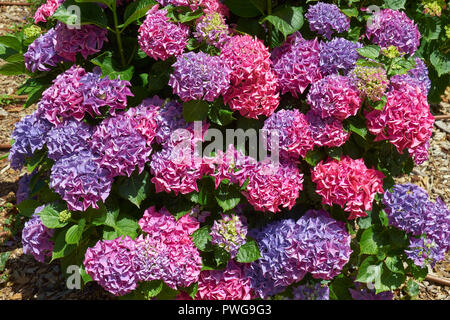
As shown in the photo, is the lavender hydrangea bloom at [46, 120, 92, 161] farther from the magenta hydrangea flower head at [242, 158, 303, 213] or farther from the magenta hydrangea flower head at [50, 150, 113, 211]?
the magenta hydrangea flower head at [242, 158, 303, 213]

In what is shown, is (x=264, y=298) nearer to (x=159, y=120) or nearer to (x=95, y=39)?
(x=159, y=120)

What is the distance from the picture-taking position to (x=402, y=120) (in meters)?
2.40

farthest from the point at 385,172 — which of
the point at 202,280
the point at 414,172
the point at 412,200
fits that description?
the point at 414,172

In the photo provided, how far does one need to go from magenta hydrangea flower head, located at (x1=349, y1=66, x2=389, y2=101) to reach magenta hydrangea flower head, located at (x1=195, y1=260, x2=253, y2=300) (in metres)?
1.13

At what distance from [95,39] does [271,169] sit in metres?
1.15

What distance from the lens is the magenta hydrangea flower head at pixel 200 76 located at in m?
2.26

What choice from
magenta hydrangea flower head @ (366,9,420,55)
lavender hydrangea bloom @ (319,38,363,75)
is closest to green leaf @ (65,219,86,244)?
lavender hydrangea bloom @ (319,38,363,75)

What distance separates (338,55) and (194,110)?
0.80m

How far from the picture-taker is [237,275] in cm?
260

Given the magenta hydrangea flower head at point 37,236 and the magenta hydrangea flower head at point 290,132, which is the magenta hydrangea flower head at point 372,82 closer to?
the magenta hydrangea flower head at point 290,132

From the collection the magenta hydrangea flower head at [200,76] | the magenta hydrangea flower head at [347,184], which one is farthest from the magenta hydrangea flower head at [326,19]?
the magenta hydrangea flower head at [347,184]

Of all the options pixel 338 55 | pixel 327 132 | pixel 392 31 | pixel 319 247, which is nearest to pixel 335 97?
pixel 327 132

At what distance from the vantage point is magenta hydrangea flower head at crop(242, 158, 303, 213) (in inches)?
94.2

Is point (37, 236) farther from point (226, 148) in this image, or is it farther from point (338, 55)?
point (338, 55)
